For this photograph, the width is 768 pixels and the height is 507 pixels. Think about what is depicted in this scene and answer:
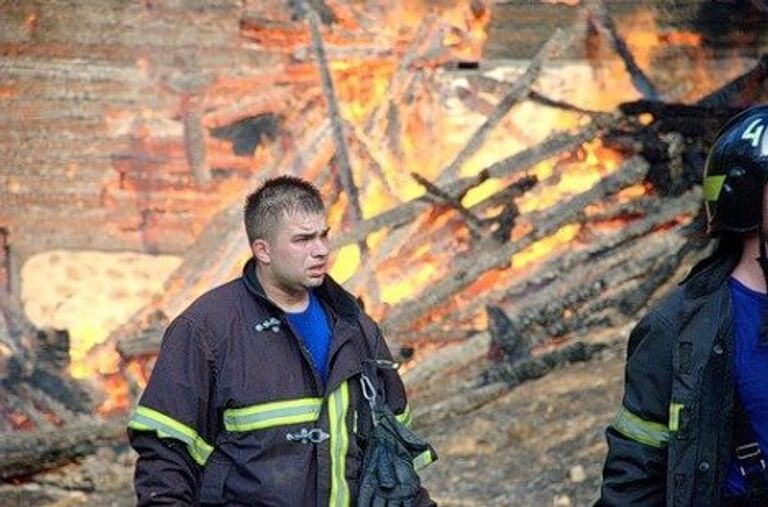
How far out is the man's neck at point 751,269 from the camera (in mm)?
3227

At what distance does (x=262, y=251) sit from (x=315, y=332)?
28 cm

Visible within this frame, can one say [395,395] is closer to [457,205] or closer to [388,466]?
[388,466]

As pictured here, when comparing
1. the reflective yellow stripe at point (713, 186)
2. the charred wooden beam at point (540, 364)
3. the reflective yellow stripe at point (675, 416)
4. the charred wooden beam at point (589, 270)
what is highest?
the reflective yellow stripe at point (713, 186)

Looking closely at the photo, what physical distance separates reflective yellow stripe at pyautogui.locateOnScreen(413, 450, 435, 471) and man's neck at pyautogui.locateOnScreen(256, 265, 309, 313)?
518 millimetres

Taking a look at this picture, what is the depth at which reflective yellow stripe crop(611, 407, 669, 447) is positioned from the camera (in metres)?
3.24

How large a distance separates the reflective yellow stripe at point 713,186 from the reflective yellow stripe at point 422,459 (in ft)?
3.61

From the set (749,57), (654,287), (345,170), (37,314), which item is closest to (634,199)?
(654,287)

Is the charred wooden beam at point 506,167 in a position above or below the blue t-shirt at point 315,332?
below

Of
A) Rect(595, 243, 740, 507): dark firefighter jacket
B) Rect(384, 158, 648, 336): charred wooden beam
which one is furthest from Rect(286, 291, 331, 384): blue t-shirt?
Rect(384, 158, 648, 336): charred wooden beam

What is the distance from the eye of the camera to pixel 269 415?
366 cm

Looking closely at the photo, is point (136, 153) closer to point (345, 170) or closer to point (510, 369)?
point (345, 170)

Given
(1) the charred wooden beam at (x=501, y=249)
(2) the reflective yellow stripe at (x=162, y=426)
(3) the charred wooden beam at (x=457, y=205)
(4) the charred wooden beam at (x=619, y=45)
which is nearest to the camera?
(2) the reflective yellow stripe at (x=162, y=426)

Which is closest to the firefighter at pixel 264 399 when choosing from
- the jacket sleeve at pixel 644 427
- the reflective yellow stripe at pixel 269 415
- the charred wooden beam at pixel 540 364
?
the reflective yellow stripe at pixel 269 415

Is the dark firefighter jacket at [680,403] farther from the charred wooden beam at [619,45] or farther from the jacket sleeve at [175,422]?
Answer: the charred wooden beam at [619,45]
